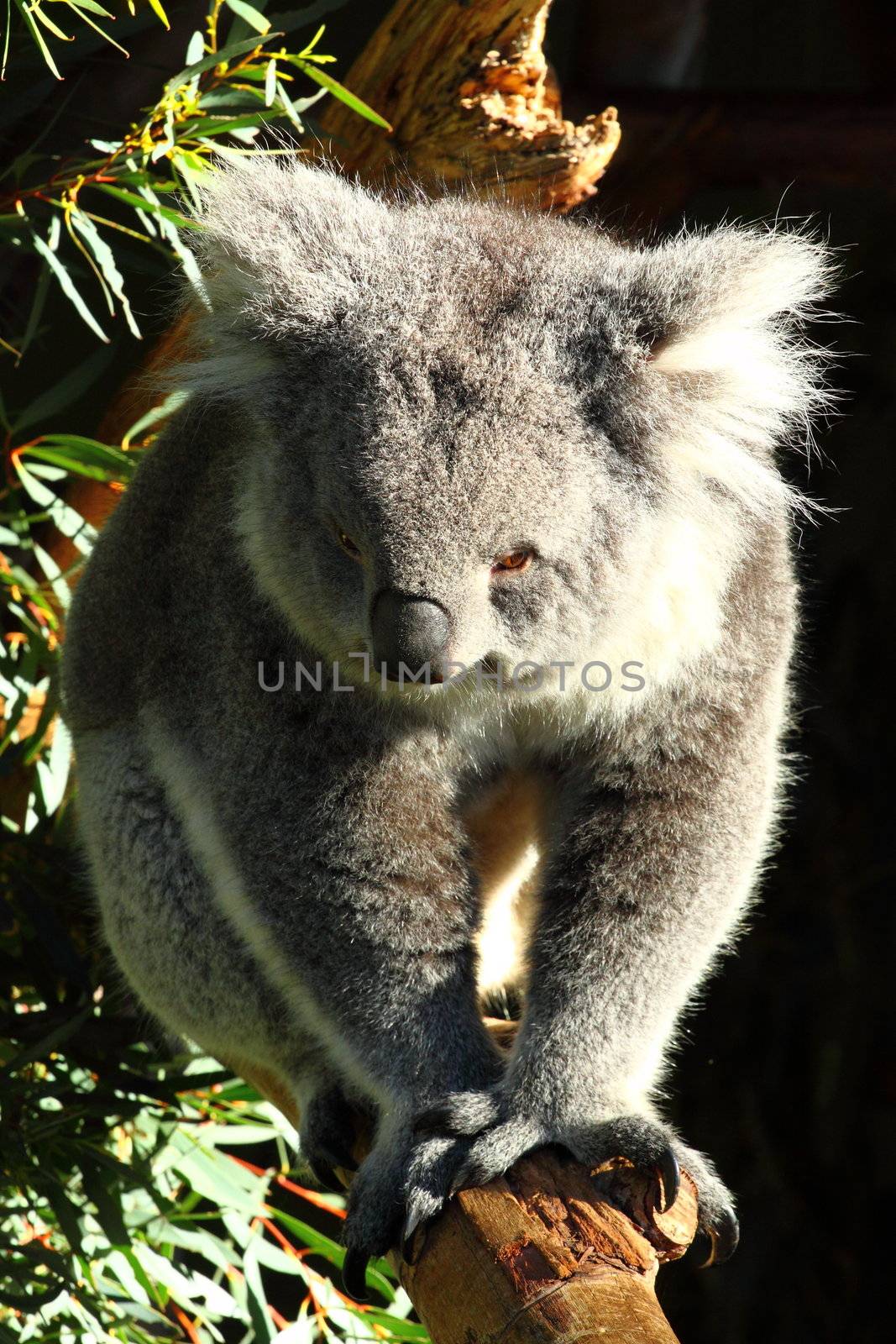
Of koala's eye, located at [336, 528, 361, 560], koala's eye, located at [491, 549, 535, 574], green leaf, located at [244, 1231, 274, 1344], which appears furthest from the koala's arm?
green leaf, located at [244, 1231, 274, 1344]

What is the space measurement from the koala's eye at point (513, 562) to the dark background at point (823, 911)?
222 cm

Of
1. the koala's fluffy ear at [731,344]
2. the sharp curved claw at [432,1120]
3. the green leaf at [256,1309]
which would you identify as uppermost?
the koala's fluffy ear at [731,344]

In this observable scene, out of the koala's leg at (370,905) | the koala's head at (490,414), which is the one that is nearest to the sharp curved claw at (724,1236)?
the koala's leg at (370,905)

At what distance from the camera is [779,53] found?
4449mm

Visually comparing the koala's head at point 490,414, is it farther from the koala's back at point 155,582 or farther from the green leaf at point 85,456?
the green leaf at point 85,456

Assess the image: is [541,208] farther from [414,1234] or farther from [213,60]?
[414,1234]

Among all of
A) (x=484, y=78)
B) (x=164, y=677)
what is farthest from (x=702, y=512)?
(x=484, y=78)

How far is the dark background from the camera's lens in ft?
12.4

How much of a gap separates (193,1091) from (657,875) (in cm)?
130

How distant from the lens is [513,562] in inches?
60.7

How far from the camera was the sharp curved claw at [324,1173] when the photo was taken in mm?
1838

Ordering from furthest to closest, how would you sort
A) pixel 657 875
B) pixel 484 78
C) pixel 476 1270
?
1. pixel 484 78
2. pixel 657 875
3. pixel 476 1270

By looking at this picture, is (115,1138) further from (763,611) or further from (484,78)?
(484,78)

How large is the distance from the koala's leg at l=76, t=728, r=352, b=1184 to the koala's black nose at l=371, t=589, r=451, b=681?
665 mm
